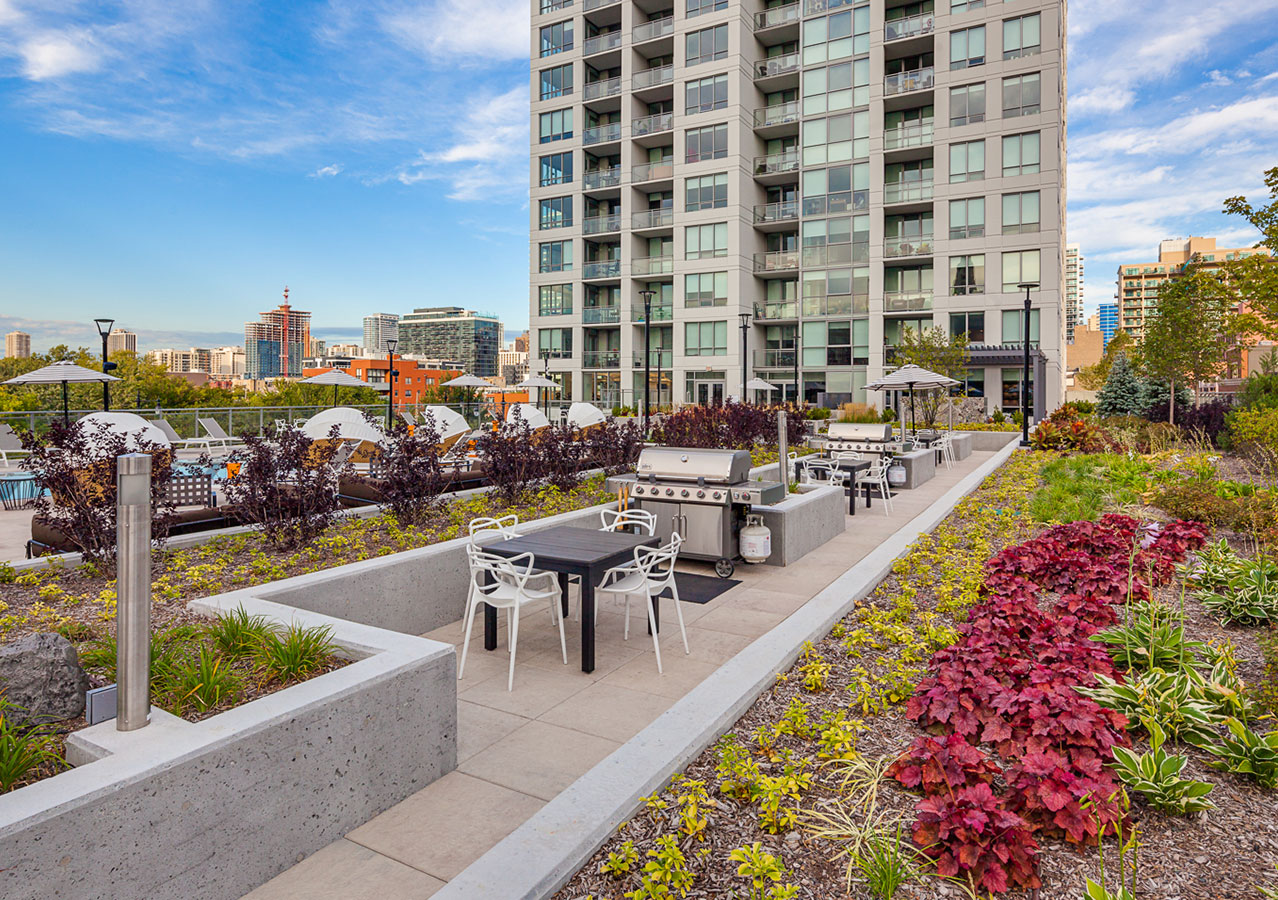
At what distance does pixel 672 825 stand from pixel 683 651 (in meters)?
2.74

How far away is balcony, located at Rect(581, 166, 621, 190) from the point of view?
46.5 metres

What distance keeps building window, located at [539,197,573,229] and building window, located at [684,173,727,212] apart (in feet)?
27.7

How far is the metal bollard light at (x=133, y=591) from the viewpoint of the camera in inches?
105

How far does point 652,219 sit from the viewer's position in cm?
4569

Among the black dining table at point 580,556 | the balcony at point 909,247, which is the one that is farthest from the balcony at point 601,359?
the black dining table at point 580,556

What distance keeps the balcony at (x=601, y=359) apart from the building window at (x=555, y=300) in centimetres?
312

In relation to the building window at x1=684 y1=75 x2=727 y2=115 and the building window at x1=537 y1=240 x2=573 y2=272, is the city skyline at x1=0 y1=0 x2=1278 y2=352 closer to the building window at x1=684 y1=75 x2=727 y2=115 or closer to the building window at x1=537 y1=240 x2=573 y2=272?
the building window at x1=537 y1=240 x2=573 y2=272

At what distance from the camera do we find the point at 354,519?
8.13 metres

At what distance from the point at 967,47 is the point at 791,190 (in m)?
11.6

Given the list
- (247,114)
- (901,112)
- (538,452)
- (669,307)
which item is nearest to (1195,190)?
(901,112)

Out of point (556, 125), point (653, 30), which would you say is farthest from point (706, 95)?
point (556, 125)

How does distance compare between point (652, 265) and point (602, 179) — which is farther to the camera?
point (602, 179)

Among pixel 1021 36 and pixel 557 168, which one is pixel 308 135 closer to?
pixel 557 168

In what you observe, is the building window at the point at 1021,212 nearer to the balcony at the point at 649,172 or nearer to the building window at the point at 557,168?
the balcony at the point at 649,172
